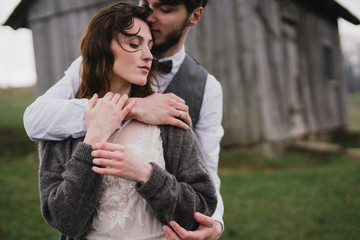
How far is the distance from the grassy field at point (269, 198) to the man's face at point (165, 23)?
134 cm

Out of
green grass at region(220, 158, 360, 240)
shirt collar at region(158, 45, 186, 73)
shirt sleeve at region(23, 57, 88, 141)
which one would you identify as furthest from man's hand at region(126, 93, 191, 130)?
green grass at region(220, 158, 360, 240)

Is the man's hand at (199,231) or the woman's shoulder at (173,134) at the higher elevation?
the woman's shoulder at (173,134)

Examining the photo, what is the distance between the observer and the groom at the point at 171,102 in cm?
146

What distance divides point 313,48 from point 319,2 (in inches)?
56.6

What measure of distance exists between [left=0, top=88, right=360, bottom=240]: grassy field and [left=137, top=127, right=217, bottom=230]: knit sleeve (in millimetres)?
1469

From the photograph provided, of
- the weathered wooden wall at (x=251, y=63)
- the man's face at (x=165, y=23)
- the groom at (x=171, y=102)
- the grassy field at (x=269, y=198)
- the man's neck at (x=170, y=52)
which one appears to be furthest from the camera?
the weathered wooden wall at (x=251, y=63)

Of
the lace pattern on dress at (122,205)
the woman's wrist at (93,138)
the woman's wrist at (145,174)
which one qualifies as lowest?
the lace pattern on dress at (122,205)

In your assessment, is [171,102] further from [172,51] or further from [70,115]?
[172,51]

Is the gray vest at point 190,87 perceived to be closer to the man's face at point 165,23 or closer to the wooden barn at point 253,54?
the man's face at point 165,23

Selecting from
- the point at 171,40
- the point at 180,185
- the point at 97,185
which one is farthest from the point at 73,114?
the point at 171,40

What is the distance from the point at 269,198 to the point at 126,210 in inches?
159

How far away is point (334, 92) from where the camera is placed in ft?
37.9

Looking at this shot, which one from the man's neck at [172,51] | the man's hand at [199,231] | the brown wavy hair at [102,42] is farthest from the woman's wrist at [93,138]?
the man's neck at [172,51]

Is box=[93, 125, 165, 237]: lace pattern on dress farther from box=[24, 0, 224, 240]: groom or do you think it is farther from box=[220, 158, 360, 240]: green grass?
box=[220, 158, 360, 240]: green grass
